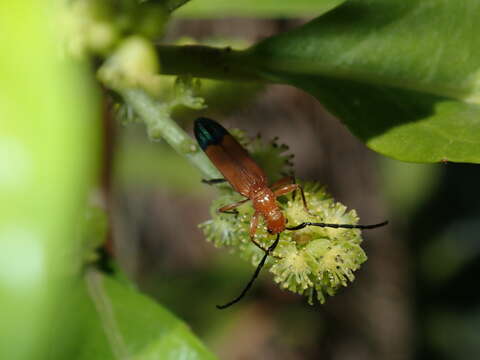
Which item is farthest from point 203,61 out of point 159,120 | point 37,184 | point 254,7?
point 254,7

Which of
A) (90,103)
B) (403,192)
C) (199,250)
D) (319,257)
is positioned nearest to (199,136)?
(319,257)

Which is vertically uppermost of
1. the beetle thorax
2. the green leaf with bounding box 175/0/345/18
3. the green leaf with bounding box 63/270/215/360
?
the green leaf with bounding box 175/0/345/18

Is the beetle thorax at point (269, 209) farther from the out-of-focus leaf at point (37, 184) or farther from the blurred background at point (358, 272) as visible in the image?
the blurred background at point (358, 272)

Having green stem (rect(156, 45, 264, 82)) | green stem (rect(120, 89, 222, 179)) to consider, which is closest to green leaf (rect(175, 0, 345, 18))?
green stem (rect(156, 45, 264, 82))

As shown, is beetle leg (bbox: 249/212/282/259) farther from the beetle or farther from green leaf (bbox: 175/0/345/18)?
green leaf (bbox: 175/0/345/18)

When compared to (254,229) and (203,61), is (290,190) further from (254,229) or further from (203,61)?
(203,61)

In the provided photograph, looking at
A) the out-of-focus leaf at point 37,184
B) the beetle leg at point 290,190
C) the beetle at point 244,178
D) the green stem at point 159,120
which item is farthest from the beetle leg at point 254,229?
the out-of-focus leaf at point 37,184
